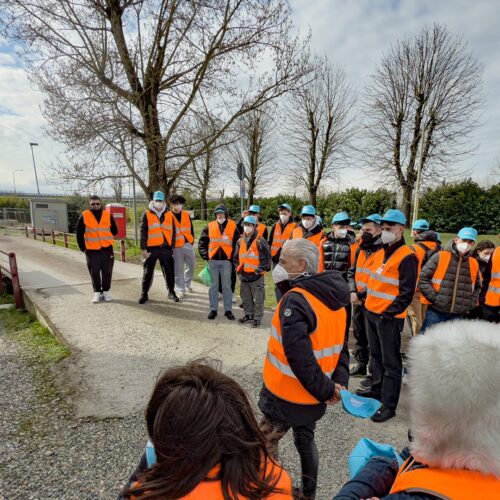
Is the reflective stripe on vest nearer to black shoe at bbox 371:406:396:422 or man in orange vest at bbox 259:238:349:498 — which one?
black shoe at bbox 371:406:396:422

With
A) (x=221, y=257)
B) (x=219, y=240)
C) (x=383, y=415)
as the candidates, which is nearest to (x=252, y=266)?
(x=221, y=257)

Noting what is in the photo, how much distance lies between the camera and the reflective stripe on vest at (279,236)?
23.8 ft

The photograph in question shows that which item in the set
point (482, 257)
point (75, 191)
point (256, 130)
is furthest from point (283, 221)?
point (256, 130)

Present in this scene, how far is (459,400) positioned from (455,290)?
3.83m

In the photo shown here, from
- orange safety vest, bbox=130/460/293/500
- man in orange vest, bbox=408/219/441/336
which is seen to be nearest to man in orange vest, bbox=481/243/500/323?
man in orange vest, bbox=408/219/441/336

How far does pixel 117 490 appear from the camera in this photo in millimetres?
2516

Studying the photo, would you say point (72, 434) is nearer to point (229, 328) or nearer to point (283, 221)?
point (229, 328)

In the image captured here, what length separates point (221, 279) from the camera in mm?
6273

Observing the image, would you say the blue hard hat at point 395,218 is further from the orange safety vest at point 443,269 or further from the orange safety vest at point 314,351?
the orange safety vest at point 314,351

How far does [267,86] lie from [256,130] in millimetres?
15640

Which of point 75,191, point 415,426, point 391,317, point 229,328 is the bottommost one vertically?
point 229,328

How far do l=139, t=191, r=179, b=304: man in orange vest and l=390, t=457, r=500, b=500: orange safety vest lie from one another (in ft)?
20.6

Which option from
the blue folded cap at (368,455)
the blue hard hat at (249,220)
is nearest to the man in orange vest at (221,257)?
the blue hard hat at (249,220)

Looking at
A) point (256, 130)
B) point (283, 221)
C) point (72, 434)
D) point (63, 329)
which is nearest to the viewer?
point (72, 434)
